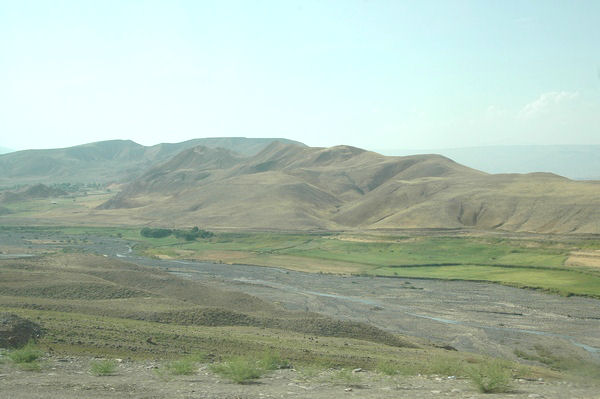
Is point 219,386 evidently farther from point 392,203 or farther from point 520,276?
point 392,203

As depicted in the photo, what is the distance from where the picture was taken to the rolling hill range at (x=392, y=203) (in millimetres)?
122062

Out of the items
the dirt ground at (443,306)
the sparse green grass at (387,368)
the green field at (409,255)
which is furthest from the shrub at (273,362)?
the green field at (409,255)

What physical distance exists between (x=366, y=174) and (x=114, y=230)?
9083 cm

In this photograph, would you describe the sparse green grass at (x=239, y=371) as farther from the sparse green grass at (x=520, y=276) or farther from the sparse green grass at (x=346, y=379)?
the sparse green grass at (x=520, y=276)

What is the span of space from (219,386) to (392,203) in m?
136

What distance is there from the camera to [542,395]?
19.1m

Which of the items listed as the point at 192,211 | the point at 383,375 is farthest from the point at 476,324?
the point at 192,211

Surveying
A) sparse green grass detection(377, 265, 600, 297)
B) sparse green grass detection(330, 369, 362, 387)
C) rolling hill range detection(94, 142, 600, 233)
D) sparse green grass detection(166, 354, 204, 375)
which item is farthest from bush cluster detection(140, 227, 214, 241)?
sparse green grass detection(330, 369, 362, 387)

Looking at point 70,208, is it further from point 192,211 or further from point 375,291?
point 375,291

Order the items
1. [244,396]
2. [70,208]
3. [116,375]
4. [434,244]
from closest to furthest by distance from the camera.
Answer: [244,396] < [116,375] < [434,244] < [70,208]

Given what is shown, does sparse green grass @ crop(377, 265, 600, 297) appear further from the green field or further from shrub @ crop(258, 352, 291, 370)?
shrub @ crop(258, 352, 291, 370)

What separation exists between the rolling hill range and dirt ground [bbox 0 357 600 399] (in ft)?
316

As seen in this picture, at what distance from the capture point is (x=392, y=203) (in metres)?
153

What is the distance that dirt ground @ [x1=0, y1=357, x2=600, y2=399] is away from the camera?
18.5 meters
